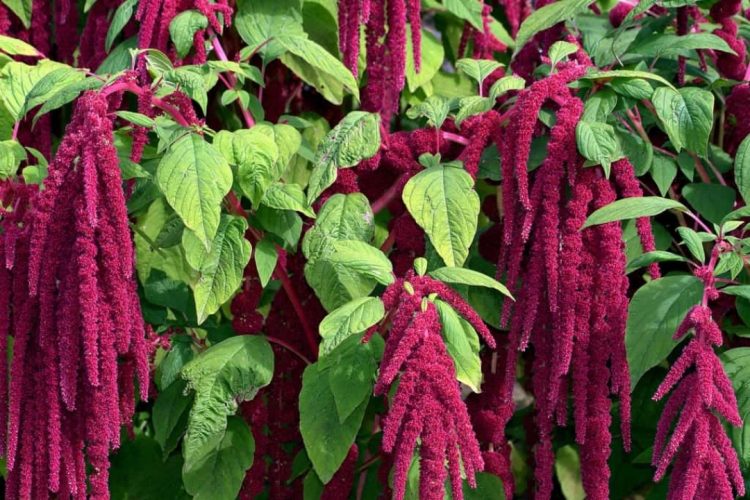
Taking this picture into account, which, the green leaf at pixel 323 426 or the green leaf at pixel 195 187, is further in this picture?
the green leaf at pixel 323 426

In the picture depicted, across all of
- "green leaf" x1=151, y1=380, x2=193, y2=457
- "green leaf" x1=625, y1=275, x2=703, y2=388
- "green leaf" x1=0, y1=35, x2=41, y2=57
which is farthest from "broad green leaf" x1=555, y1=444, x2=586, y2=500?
"green leaf" x1=0, y1=35, x2=41, y2=57

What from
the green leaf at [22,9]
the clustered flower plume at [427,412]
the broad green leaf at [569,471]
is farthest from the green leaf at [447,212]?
the green leaf at [22,9]

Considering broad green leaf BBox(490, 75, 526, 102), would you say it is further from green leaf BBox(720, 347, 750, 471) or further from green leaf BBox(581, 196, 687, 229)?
green leaf BBox(720, 347, 750, 471)

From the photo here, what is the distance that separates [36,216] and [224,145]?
1.09ft

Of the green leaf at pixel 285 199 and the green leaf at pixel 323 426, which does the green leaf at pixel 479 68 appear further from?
the green leaf at pixel 323 426

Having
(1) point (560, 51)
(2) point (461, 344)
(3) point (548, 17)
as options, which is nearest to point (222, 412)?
(2) point (461, 344)

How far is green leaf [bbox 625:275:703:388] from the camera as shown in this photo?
1.72 m

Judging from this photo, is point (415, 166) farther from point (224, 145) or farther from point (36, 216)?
point (36, 216)

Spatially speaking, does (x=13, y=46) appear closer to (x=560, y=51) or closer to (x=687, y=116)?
(x=560, y=51)

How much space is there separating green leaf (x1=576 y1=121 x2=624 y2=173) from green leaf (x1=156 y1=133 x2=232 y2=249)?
0.54m

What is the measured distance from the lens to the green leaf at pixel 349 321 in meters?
1.61

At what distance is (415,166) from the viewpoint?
200cm

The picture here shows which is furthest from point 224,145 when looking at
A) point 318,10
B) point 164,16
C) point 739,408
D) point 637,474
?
point 637,474

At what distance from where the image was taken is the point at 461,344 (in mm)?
1626
